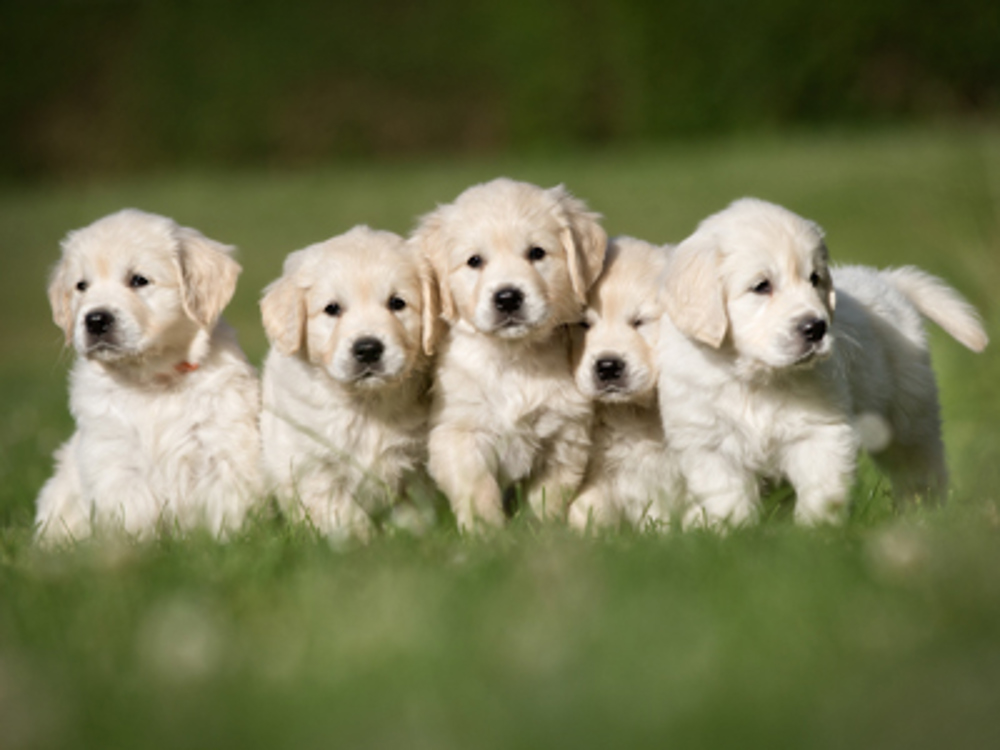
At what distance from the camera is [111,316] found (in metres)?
4.06

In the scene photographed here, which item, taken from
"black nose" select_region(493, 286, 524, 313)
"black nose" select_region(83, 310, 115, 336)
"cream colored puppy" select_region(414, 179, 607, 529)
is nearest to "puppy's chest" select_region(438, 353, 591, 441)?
"cream colored puppy" select_region(414, 179, 607, 529)

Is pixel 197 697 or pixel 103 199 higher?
pixel 197 697

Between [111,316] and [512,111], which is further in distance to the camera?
[512,111]

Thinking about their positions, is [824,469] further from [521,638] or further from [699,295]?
[521,638]

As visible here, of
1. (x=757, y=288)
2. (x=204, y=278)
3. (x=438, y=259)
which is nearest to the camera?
(x=757, y=288)

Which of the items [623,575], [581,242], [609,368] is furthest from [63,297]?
[623,575]

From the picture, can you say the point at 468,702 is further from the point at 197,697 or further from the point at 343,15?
the point at 343,15

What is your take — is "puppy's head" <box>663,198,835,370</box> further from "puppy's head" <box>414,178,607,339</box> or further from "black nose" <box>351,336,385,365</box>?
"black nose" <box>351,336,385,365</box>

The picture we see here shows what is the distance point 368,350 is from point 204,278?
803mm

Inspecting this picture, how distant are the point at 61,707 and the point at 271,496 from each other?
2.12 m

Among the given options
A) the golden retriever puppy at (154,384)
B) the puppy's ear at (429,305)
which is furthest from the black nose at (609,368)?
the golden retriever puppy at (154,384)


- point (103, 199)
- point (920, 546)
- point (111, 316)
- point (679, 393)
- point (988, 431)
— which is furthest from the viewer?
point (103, 199)

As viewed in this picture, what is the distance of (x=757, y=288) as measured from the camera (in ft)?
11.9

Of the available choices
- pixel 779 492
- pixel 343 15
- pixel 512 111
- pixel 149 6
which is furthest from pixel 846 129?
pixel 779 492
